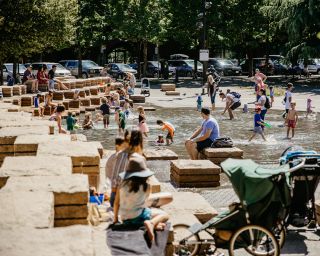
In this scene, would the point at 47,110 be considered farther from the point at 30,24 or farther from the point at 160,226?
the point at 160,226

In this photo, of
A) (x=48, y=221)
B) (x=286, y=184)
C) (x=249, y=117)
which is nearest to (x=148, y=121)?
(x=249, y=117)

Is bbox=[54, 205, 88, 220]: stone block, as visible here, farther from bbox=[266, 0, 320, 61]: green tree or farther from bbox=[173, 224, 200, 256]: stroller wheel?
bbox=[266, 0, 320, 61]: green tree

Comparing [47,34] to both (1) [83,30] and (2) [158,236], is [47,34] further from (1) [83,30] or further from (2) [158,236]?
(2) [158,236]

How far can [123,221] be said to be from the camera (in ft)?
22.7

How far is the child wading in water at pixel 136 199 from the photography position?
686cm

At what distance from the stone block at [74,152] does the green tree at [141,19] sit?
1626 inches

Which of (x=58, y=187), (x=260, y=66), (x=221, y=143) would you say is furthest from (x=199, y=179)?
(x=260, y=66)

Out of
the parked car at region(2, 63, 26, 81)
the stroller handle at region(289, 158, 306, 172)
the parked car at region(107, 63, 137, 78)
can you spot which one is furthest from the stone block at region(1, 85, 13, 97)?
the parked car at region(107, 63, 137, 78)

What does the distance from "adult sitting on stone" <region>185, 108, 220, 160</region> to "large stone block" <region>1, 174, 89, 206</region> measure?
24.4ft

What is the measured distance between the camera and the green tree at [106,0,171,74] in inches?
1939

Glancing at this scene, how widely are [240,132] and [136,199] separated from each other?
14662 mm

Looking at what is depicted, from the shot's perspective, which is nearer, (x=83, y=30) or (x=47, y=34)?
(x=47, y=34)

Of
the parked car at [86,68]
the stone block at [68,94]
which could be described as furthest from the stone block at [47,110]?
the parked car at [86,68]

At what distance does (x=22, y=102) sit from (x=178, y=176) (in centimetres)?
1406
